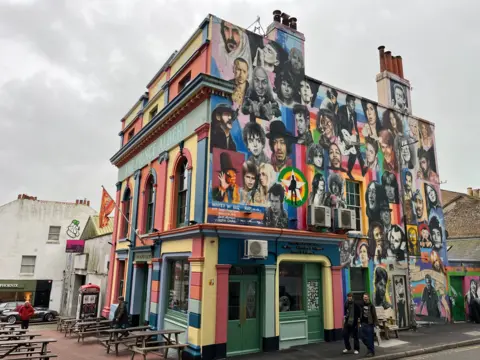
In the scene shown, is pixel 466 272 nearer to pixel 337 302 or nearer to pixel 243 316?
pixel 337 302

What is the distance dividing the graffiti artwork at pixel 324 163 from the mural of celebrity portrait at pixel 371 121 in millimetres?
50

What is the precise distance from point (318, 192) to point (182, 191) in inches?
198

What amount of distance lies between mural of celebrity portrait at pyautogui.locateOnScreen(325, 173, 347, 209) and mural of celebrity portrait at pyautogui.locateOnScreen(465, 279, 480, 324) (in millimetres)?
8624

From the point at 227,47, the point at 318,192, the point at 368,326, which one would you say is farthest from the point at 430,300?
the point at 227,47

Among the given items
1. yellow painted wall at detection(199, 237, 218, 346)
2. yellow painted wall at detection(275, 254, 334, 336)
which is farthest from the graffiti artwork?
yellow painted wall at detection(275, 254, 334, 336)

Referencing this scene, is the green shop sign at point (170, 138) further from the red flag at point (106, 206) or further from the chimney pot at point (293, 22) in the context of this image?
the chimney pot at point (293, 22)

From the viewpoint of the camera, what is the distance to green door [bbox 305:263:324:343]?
1251cm

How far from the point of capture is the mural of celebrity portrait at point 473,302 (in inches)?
666

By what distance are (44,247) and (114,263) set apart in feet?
61.9

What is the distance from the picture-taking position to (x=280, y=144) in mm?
13039

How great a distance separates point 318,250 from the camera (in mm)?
12828

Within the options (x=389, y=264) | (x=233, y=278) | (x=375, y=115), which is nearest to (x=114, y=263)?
(x=233, y=278)

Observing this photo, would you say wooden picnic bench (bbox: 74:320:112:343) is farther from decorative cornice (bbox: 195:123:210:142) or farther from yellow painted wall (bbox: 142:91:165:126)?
yellow painted wall (bbox: 142:91:165:126)

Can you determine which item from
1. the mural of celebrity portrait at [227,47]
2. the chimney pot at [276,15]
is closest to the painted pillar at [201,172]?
the mural of celebrity portrait at [227,47]
